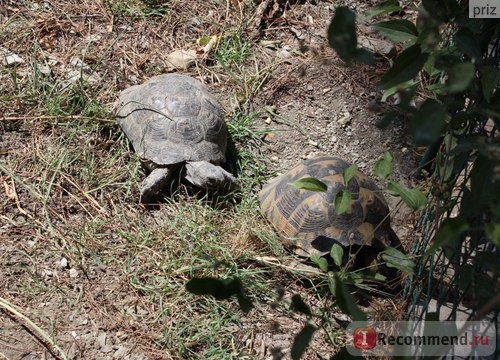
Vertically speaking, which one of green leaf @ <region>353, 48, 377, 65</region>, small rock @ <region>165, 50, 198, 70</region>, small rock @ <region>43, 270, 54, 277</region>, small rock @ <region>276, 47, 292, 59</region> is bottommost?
small rock @ <region>43, 270, 54, 277</region>

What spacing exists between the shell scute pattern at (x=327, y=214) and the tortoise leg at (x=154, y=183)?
563mm

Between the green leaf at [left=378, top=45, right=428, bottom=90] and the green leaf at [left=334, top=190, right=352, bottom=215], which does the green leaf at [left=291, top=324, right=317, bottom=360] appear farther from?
the green leaf at [left=334, top=190, right=352, bottom=215]

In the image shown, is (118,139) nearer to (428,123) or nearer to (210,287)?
(210,287)

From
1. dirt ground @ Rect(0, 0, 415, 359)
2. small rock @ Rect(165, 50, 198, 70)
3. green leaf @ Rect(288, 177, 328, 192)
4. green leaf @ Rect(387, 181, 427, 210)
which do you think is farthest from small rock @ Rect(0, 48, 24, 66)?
green leaf @ Rect(387, 181, 427, 210)

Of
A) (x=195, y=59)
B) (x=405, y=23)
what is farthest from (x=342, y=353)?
(x=195, y=59)

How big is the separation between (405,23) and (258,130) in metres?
2.20

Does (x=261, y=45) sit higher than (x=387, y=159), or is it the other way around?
(x=387, y=159)

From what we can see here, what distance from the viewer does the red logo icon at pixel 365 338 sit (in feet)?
8.23

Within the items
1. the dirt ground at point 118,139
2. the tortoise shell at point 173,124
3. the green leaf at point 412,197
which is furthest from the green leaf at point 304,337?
the tortoise shell at point 173,124

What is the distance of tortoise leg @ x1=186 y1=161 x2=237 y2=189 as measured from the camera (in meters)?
3.38

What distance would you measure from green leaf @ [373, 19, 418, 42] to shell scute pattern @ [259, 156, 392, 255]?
1481 mm

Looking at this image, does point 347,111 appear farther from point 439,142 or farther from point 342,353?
point 342,353

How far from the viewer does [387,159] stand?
84.3 inches

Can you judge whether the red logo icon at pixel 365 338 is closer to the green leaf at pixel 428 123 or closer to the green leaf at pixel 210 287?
the green leaf at pixel 210 287
